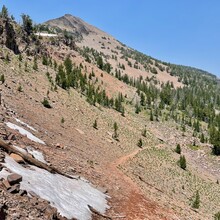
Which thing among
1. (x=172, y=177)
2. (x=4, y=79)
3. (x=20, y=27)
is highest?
(x=20, y=27)

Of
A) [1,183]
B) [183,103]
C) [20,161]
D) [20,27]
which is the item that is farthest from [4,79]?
[183,103]

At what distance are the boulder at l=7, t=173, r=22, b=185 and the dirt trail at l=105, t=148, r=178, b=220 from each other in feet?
22.4

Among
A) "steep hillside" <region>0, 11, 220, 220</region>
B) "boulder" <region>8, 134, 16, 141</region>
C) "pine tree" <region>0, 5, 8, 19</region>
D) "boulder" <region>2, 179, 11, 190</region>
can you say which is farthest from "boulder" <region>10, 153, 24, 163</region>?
"pine tree" <region>0, 5, 8, 19</region>

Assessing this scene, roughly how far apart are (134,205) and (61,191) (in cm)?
661

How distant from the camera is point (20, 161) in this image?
17.6m

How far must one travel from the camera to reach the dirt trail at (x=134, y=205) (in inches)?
786

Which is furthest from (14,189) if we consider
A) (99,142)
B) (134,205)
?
(99,142)

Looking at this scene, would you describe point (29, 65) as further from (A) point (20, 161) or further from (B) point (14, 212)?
(B) point (14, 212)

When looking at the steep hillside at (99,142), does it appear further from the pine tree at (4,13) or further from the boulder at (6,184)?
the pine tree at (4,13)

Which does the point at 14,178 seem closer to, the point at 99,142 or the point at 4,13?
the point at 99,142

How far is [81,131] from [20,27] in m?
50.7

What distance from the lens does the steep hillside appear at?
20656 mm

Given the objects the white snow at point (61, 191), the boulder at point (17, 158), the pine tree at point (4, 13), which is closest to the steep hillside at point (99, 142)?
the white snow at point (61, 191)

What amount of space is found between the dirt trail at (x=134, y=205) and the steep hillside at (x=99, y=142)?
0.12 m
